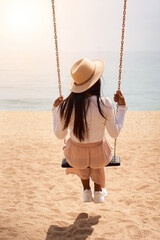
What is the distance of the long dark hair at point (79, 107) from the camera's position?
9.04 ft

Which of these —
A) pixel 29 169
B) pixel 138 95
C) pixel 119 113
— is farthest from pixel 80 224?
pixel 138 95

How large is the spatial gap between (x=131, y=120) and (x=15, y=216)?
8314 mm

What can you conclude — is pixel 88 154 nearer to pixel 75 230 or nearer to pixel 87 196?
pixel 87 196

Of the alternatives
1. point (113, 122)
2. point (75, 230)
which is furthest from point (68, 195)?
point (113, 122)

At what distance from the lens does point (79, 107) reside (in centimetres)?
275

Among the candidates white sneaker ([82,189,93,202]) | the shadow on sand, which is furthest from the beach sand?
white sneaker ([82,189,93,202])

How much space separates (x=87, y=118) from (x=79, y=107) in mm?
121

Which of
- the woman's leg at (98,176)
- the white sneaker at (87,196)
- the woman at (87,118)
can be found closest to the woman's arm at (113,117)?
the woman at (87,118)

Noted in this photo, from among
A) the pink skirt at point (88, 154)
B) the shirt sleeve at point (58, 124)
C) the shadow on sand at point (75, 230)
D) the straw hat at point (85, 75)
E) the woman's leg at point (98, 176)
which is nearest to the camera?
the straw hat at point (85, 75)

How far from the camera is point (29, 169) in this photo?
21.5ft

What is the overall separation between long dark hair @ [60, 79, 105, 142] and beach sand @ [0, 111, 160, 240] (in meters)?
1.46

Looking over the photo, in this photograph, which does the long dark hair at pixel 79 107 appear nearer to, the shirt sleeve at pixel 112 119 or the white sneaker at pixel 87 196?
the shirt sleeve at pixel 112 119

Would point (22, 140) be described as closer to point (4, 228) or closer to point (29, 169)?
point (29, 169)

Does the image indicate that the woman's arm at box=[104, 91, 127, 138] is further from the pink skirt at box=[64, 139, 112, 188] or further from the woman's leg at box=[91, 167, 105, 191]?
the woman's leg at box=[91, 167, 105, 191]
